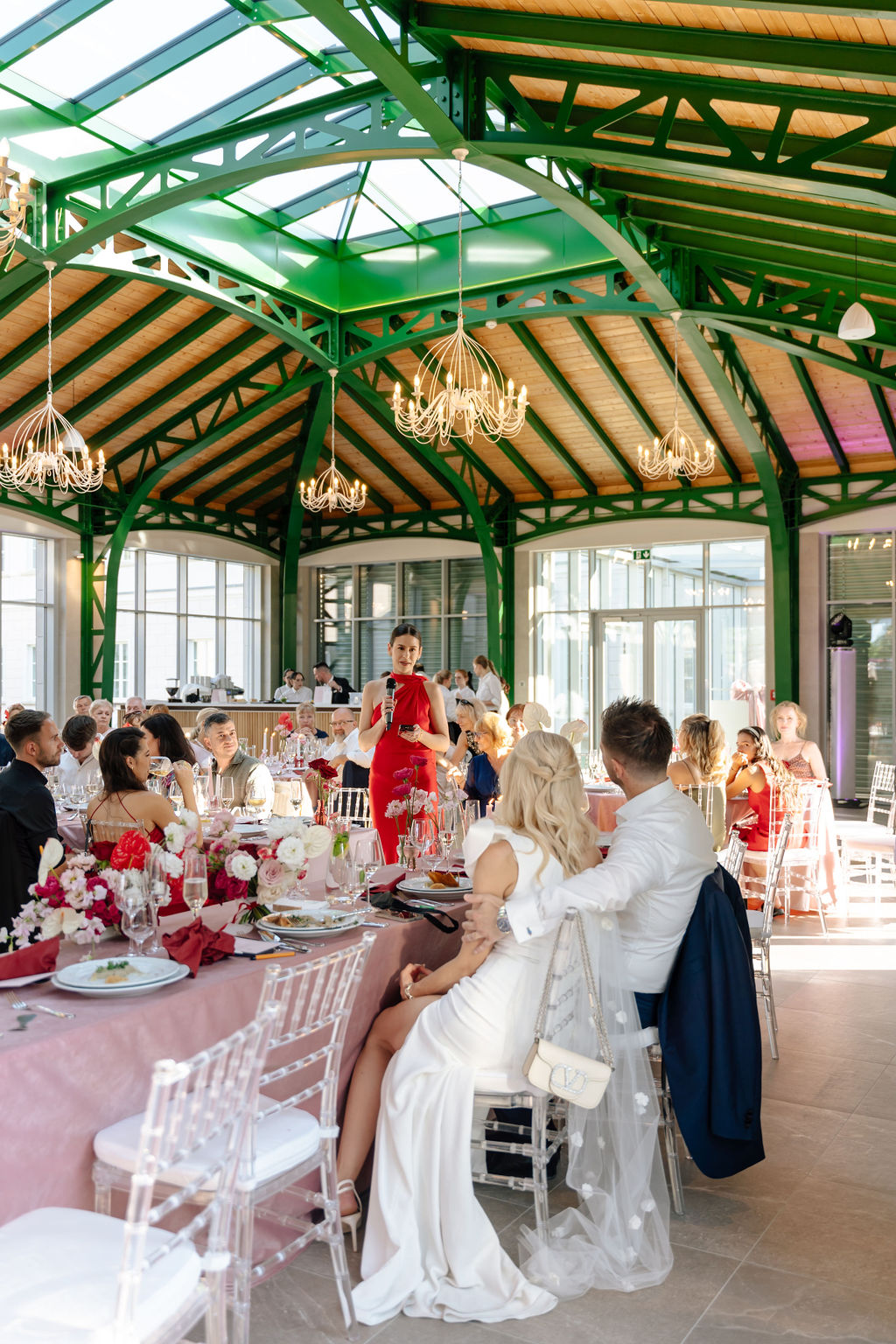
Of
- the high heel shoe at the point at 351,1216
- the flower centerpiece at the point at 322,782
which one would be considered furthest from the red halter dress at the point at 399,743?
the high heel shoe at the point at 351,1216

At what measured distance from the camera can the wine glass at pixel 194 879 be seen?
9.80ft

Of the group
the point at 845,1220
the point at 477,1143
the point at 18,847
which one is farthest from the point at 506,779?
the point at 18,847

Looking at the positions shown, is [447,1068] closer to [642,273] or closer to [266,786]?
[266,786]

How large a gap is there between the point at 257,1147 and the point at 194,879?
32.8 inches

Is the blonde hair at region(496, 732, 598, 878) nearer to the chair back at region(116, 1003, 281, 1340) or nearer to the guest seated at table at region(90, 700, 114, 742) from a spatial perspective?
the chair back at region(116, 1003, 281, 1340)

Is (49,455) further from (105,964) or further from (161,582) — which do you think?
(161,582)

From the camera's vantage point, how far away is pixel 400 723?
19.4 feet

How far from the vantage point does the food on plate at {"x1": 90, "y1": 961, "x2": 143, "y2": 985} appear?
253 centimetres

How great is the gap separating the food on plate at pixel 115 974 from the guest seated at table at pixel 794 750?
5816 millimetres

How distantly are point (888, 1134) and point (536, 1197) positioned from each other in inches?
63.4

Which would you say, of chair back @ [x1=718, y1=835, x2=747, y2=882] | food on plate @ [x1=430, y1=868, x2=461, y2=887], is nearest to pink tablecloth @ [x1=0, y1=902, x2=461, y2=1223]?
food on plate @ [x1=430, y1=868, x2=461, y2=887]

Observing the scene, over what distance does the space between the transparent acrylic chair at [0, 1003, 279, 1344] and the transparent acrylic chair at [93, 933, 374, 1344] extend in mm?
121

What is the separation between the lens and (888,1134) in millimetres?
3828

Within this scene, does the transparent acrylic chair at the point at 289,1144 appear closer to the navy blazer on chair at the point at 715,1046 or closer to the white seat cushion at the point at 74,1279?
the white seat cushion at the point at 74,1279
